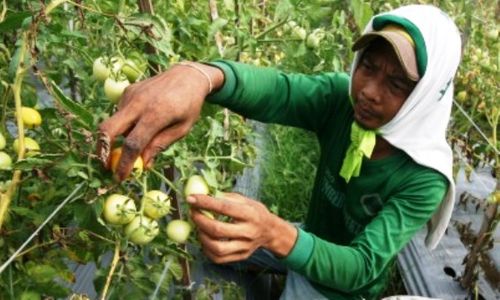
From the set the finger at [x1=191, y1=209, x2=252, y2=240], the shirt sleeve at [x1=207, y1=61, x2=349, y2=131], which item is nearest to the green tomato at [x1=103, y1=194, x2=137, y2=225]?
the finger at [x1=191, y1=209, x2=252, y2=240]

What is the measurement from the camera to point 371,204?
1416mm

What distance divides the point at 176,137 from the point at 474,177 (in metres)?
2.29

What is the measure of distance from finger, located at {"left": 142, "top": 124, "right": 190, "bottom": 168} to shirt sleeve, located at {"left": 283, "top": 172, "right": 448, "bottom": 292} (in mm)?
348

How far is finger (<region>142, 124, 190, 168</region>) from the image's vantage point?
76cm

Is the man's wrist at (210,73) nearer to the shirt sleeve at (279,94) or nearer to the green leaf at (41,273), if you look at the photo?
the shirt sleeve at (279,94)

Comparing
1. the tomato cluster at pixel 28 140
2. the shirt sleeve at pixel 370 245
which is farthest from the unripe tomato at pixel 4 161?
the shirt sleeve at pixel 370 245

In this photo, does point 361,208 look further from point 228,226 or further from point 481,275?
point 481,275

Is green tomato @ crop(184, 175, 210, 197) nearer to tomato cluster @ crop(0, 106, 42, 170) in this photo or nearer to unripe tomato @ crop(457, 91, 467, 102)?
tomato cluster @ crop(0, 106, 42, 170)

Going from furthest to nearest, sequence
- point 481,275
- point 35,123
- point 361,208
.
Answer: point 481,275
point 361,208
point 35,123

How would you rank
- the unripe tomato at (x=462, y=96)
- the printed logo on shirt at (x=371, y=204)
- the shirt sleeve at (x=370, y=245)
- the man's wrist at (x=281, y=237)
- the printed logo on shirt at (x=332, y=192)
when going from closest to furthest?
the man's wrist at (x=281, y=237) → the shirt sleeve at (x=370, y=245) → the printed logo on shirt at (x=371, y=204) → the printed logo on shirt at (x=332, y=192) → the unripe tomato at (x=462, y=96)

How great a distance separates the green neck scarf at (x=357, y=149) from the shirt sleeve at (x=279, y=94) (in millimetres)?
185

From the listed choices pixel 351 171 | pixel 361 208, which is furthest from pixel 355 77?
pixel 361 208

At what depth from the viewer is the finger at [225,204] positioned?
0.76 meters

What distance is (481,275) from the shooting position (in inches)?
83.3
